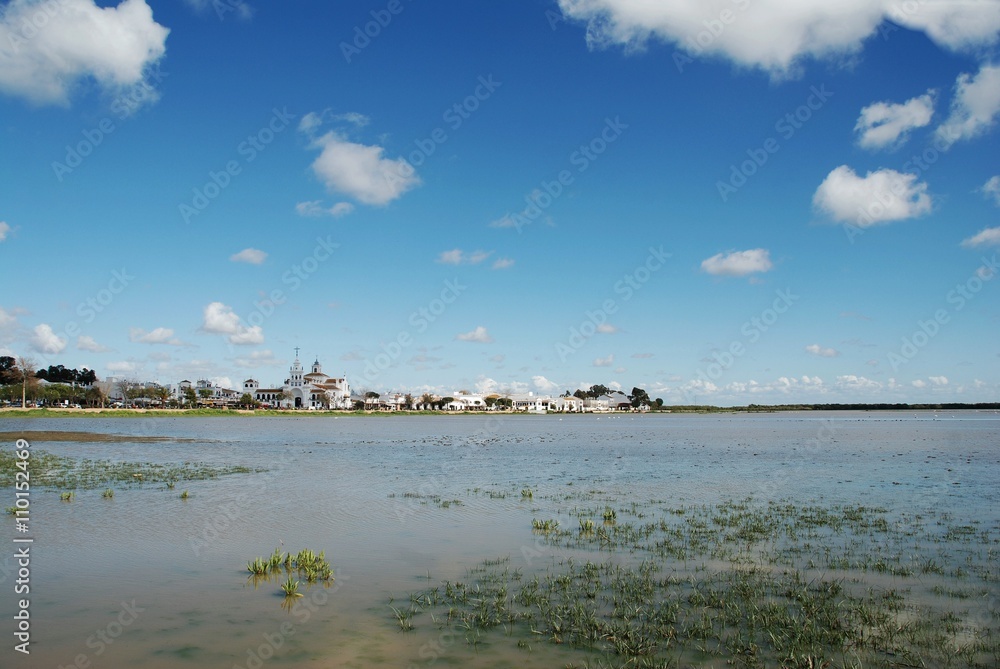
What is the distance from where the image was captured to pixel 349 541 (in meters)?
17.7

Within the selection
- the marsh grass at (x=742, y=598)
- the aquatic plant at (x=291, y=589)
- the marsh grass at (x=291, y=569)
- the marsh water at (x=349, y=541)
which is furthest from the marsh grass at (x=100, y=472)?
the marsh grass at (x=742, y=598)

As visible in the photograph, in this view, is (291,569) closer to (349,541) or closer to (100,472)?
(349,541)

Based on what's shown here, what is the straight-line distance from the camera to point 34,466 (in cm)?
3400

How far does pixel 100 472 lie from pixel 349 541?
2172cm

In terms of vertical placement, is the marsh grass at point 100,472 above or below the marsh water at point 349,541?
above

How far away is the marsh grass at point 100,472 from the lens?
92.6 feet

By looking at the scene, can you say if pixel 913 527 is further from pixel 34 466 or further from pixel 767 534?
pixel 34 466

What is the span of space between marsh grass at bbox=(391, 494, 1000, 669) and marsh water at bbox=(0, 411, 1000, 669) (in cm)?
25

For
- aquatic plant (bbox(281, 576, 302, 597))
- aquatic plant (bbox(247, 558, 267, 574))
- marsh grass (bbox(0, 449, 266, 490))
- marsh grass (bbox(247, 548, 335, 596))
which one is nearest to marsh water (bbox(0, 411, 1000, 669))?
aquatic plant (bbox(281, 576, 302, 597))

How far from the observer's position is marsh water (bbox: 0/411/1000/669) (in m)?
10.1

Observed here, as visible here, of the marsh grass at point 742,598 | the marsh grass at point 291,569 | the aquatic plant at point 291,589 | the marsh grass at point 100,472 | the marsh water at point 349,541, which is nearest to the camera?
the marsh grass at point 742,598

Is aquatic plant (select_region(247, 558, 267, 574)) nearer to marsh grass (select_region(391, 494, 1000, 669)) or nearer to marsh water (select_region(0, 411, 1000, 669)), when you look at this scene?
marsh water (select_region(0, 411, 1000, 669))

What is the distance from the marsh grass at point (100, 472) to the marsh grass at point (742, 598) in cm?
2072

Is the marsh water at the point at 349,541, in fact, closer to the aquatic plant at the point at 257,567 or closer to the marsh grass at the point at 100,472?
the aquatic plant at the point at 257,567
